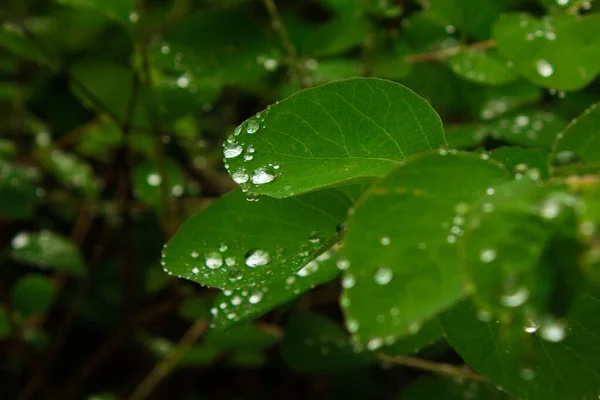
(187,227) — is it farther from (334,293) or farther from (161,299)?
(161,299)

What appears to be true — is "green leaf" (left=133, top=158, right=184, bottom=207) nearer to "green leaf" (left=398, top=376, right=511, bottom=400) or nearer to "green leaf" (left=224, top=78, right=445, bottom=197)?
"green leaf" (left=398, top=376, right=511, bottom=400)

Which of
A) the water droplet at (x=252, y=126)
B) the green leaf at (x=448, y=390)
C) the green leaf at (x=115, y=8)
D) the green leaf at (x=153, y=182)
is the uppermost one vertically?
the green leaf at (x=115, y=8)

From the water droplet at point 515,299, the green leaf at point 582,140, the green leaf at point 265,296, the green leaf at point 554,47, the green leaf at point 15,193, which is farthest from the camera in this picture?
the green leaf at point 15,193

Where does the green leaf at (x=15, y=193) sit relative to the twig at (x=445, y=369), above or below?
above

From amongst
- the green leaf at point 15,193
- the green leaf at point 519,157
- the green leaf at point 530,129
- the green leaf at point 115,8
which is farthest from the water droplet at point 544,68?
the green leaf at point 15,193

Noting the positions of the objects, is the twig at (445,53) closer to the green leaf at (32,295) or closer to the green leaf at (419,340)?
the green leaf at (419,340)

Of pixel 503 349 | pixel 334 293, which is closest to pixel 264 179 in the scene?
pixel 503 349

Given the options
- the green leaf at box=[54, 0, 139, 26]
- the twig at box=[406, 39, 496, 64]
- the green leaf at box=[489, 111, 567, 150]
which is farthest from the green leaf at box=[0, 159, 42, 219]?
the green leaf at box=[489, 111, 567, 150]
